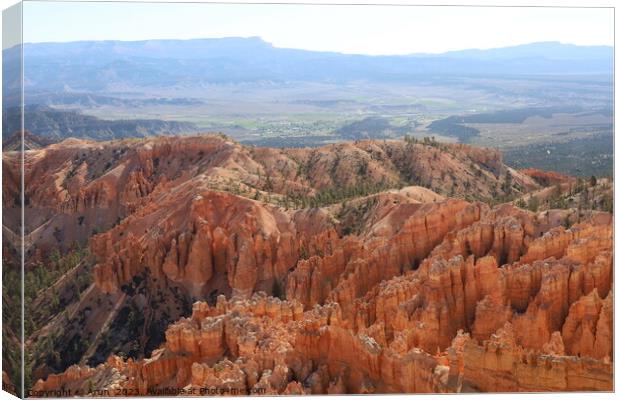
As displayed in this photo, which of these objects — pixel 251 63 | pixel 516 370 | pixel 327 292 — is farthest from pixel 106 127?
pixel 516 370

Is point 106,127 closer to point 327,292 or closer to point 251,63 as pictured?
point 251,63

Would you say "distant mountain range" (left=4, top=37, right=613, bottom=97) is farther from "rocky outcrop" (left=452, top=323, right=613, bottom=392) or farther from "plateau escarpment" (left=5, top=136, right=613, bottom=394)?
"rocky outcrop" (left=452, top=323, right=613, bottom=392)

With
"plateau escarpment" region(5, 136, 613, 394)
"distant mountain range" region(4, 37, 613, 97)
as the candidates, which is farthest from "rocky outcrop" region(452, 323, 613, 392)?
"distant mountain range" region(4, 37, 613, 97)

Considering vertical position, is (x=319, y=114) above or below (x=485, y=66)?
below

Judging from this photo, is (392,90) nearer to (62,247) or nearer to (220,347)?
(62,247)

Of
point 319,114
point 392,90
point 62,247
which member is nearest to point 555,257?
point 62,247

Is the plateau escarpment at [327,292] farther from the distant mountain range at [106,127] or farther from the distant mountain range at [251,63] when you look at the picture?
the distant mountain range at [106,127]
